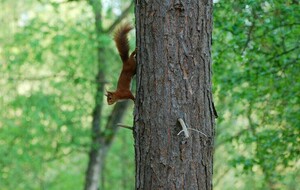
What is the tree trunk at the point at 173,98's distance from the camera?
3.86 meters

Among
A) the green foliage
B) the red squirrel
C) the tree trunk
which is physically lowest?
the tree trunk

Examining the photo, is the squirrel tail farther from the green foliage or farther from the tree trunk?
the green foliage

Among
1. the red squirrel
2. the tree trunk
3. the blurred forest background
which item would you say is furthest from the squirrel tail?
the blurred forest background

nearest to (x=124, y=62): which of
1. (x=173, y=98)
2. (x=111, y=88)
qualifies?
(x=173, y=98)

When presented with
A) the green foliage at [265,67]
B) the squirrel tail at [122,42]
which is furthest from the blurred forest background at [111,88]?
the squirrel tail at [122,42]

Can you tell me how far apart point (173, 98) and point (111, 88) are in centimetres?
1071

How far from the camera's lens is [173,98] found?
386cm

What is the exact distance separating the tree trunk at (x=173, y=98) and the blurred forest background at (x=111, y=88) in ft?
8.20

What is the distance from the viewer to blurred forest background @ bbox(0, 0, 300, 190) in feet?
24.2

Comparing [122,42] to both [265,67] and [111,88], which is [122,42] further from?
[111,88]

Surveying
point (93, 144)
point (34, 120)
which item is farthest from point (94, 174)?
point (34, 120)

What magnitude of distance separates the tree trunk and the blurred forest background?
2500mm

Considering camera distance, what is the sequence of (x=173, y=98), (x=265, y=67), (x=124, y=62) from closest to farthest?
(x=173, y=98), (x=124, y=62), (x=265, y=67)

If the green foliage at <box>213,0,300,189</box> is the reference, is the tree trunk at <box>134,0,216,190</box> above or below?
below
